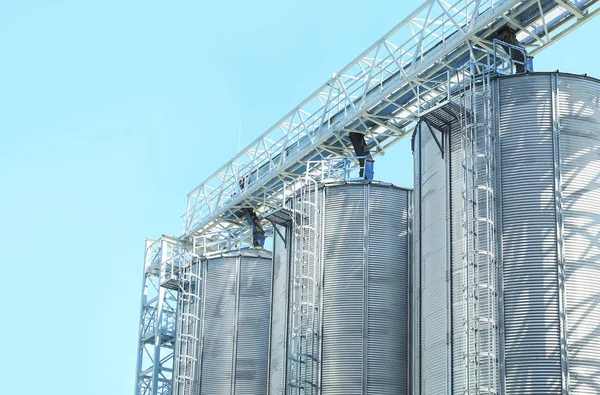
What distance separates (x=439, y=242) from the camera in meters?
34.5

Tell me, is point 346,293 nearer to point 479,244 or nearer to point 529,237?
point 479,244

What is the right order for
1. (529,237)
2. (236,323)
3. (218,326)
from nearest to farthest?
(529,237) < (236,323) < (218,326)

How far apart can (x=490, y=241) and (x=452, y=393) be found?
4.87m

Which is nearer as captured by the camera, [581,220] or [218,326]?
[581,220]

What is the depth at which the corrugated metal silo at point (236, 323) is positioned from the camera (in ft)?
158

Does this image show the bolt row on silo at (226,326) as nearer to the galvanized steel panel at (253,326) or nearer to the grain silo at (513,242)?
the galvanized steel panel at (253,326)

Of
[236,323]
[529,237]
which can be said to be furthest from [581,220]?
[236,323]

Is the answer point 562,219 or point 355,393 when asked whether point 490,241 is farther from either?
point 355,393

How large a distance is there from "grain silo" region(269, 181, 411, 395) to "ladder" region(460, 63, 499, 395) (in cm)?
775

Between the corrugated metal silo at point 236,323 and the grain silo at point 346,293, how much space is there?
547 centimetres

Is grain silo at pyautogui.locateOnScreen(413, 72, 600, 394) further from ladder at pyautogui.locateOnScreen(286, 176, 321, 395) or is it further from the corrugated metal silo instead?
the corrugated metal silo

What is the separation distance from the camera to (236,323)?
4919 centimetres

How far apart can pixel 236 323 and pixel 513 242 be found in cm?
2024

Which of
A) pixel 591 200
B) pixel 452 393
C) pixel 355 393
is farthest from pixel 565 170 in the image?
pixel 355 393
